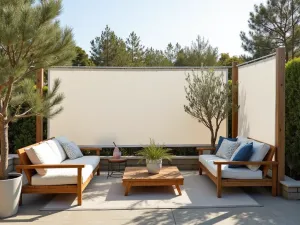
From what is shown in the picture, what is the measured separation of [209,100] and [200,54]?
11351mm

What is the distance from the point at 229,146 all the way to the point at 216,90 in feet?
4.35

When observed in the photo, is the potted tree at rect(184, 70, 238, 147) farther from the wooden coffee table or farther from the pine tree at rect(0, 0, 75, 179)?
the pine tree at rect(0, 0, 75, 179)

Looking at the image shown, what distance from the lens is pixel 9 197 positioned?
3.86 m

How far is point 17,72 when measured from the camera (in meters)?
3.57

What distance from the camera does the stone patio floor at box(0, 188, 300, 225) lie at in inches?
144

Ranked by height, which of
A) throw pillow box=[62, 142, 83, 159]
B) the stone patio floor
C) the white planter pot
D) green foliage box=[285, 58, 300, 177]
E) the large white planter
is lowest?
the stone patio floor

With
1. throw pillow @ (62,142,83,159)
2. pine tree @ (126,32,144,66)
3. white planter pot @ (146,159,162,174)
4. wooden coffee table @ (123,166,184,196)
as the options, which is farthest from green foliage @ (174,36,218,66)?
wooden coffee table @ (123,166,184,196)

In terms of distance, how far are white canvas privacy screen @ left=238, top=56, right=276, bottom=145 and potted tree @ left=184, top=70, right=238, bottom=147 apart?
33 centimetres

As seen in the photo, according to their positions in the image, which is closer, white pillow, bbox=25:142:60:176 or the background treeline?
white pillow, bbox=25:142:60:176

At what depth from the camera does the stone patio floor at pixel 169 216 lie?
3648mm

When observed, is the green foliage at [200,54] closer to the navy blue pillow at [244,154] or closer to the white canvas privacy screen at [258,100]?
the white canvas privacy screen at [258,100]

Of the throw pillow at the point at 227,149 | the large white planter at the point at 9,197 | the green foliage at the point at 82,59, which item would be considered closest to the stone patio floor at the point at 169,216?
the large white planter at the point at 9,197

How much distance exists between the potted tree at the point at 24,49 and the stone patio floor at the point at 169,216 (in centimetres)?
36

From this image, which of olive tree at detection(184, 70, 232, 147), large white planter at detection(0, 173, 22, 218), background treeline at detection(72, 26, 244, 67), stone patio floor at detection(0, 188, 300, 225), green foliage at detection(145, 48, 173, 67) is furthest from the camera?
green foliage at detection(145, 48, 173, 67)
